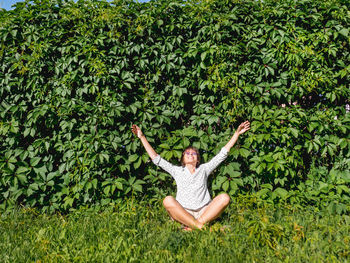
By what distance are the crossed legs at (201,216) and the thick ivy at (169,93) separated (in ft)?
1.29

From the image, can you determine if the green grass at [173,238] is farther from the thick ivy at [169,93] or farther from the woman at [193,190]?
the thick ivy at [169,93]

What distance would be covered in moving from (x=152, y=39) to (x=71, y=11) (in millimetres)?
1034

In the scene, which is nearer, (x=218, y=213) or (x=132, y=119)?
(x=218, y=213)

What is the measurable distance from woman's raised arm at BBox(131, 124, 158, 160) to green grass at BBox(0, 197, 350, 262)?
0.65 metres

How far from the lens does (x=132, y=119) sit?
11.1ft

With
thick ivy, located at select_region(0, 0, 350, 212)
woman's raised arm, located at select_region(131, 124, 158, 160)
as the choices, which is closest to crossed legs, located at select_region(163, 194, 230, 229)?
thick ivy, located at select_region(0, 0, 350, 212)

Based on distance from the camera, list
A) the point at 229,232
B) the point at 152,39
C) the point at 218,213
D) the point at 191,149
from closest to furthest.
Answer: the point at 229,232, the point at 218,213, the point at 191,149, the point at 152,39

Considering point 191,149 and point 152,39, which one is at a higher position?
point 152,39

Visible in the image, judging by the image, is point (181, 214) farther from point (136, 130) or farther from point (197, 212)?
point (136, 130)

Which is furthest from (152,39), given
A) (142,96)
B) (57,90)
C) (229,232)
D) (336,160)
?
(336,160)

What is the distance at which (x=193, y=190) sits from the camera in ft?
9.87

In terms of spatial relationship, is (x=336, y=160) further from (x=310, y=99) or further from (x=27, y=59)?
(x=27, y=59)

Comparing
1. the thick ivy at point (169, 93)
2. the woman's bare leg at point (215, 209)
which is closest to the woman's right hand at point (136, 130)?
the thick ivy at point (169, 93)

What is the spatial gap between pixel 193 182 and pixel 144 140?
0.73 metres
